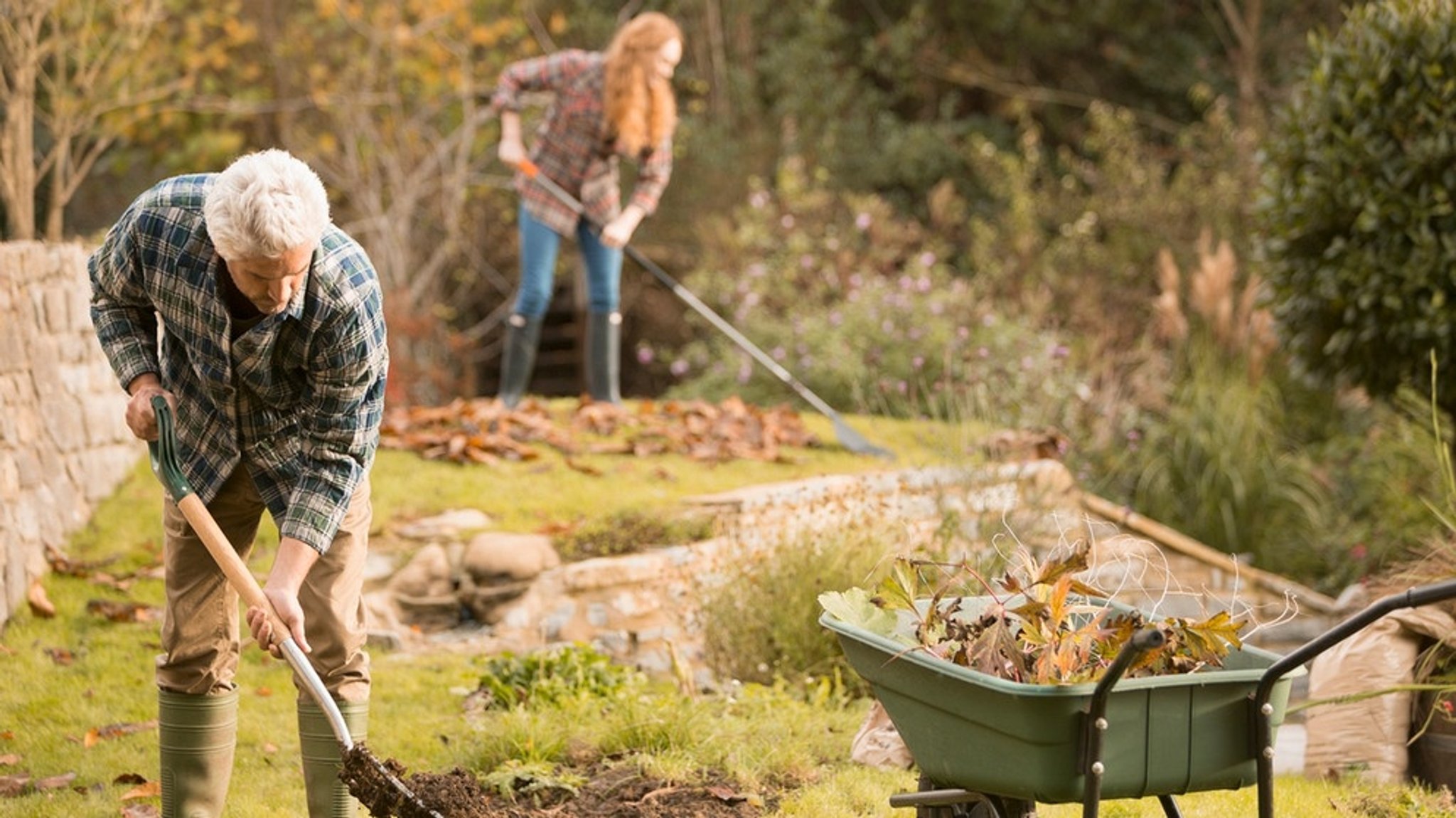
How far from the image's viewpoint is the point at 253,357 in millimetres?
2996

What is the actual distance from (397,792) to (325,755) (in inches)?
20.0

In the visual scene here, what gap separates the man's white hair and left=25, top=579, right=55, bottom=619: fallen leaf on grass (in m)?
2.84

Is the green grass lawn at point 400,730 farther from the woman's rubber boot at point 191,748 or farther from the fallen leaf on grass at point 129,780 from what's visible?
the woman's rubber boot at point 191,748

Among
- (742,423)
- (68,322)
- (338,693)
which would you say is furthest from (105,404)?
(338,693)

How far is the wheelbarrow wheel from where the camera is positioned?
8.82 ft

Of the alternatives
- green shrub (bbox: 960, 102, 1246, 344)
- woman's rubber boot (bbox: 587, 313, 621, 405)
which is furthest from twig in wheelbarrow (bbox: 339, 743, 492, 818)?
green shrub (bbox: 960, 102, 1246, 344)

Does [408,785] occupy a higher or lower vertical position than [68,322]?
lower

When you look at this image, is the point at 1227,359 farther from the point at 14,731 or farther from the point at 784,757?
the point at 14,731

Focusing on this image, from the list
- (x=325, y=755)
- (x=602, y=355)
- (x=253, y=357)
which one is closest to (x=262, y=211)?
(x=253, y=357)

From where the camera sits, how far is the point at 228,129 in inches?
457

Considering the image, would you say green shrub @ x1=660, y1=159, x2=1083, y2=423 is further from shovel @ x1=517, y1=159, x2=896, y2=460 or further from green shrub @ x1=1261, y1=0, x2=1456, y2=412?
green shrub @ x1=1261, y1=0, x2=1456, y2=412

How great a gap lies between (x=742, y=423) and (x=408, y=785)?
4.93m

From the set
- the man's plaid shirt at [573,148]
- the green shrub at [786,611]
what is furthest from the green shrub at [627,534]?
the man's plaid shirt at [573,148]

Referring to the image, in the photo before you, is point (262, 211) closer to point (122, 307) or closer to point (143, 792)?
point (122, 307)
